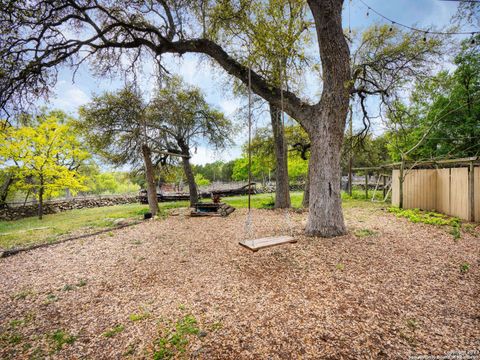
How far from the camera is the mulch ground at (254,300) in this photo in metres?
2.40

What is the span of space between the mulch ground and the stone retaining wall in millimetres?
13222

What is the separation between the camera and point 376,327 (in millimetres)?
2555

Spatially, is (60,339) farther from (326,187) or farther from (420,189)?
(420,189)

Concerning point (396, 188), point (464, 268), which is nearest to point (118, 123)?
point (464, 268)

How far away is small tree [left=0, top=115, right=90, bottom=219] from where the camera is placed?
492 inches

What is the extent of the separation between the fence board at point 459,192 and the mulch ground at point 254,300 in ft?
9.80

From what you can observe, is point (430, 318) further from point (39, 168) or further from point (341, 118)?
point (39, 168)

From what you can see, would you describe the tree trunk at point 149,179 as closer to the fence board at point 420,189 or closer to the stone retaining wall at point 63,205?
the stone retaining wall at point 63,205

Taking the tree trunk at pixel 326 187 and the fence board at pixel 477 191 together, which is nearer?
the tree trunk at pixel 326 187

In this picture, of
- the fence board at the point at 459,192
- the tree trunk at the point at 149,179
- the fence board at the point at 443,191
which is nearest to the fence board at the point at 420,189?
the fence board at the point at 443,191

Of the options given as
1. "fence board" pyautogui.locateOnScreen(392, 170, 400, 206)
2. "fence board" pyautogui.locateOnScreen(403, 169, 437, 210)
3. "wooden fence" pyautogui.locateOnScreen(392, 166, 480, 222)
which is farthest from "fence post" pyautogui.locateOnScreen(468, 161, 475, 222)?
"fence board" pyautogui.locateOnScreen(392, 170, 400, 206)

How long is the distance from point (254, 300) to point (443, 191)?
10322 millimetres

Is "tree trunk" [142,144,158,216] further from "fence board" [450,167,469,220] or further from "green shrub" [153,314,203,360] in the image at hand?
"fence board" [450,167,469,220]

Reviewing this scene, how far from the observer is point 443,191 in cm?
925
